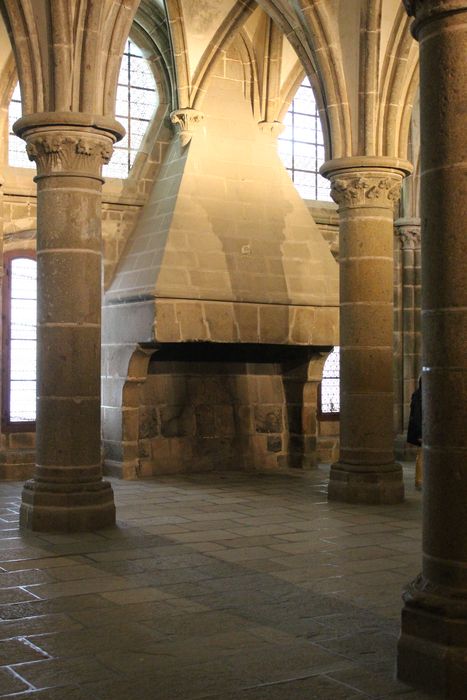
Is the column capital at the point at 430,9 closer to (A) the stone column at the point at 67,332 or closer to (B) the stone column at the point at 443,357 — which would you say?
(B) the stone column at the point at 443,357

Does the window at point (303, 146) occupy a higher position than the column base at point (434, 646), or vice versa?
the window at point (303, 146)

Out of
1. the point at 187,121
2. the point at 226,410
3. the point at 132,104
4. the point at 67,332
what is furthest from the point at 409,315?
the point at 67,332

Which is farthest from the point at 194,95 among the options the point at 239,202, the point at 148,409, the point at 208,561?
the point at 208,561

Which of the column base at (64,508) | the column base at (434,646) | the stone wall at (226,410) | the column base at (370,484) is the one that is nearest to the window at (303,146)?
the stone wall at (226,410)

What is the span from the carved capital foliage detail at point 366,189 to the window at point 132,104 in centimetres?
385

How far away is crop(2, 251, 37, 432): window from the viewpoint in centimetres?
1145

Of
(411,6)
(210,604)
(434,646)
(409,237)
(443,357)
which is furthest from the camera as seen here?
(409,237)

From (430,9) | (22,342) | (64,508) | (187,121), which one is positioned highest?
(187,121)

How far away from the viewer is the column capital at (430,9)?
4.05 meters

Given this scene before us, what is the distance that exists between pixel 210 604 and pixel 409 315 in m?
9.33

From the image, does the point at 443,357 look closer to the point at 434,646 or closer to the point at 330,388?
the point at 434,646

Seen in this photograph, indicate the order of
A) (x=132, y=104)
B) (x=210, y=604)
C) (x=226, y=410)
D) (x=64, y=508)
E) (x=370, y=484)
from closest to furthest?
(x=210, y=604) → (x=64, y=508) → (x=370, y=484) → (x=226, y=410) → (x=132, y=104)

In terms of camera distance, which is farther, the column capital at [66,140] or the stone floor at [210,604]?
the column capital at [66,140]

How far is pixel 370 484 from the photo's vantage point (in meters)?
9.20
